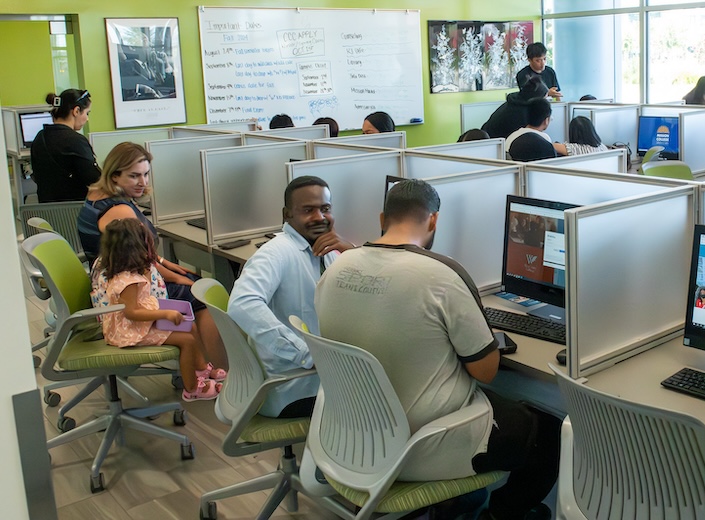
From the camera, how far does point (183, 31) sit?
7.49m

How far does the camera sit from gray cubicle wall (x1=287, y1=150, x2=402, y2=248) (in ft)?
11.3

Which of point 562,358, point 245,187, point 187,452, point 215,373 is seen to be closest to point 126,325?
point 187,452

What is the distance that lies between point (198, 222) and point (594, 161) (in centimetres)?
231

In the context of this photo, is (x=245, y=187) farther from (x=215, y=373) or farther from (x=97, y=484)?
(x=97, y=484)

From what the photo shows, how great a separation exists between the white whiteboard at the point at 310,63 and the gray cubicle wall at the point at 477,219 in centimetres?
520

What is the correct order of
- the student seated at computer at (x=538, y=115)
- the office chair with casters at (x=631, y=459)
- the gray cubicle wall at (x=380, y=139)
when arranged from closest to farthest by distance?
the office chair with casters at (x=631, y=459)
the gray cubicle wall at (x=380, y=139)
the student seated at computer at (x=538, y=115)

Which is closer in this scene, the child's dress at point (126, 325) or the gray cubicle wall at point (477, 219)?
the gray cubicle wall at point (477, 219)

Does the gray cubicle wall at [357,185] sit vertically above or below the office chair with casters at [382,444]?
above

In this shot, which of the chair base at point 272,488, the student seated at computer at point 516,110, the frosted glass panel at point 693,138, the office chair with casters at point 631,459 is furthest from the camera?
the student seated at computer at point 516,110

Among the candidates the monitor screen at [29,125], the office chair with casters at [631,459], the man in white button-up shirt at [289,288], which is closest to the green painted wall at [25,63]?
the monitor screen at [29,125]

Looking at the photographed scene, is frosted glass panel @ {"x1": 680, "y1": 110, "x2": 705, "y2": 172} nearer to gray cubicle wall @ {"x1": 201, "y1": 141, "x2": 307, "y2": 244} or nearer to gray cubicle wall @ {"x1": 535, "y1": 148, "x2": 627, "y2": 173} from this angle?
gray cubicle wall @ {"x1": 535, "y1": 148, "x2": 627, "y2": 173}

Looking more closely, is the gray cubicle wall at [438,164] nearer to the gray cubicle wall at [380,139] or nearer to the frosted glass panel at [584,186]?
the frosted glass panel at [584,186]

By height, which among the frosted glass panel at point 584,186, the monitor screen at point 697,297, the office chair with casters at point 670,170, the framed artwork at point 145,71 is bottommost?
the monitor screen at point 697,297

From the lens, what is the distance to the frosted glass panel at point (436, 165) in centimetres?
326
